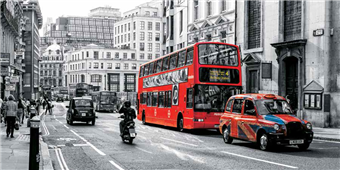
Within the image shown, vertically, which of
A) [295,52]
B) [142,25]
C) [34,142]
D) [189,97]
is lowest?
Answer: [34,142]

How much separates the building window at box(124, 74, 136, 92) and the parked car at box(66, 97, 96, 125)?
87.9m

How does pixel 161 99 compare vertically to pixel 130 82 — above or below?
below

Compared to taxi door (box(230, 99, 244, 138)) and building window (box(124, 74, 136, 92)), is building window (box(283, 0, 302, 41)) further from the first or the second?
building window (box(124, 74, 136, 92))

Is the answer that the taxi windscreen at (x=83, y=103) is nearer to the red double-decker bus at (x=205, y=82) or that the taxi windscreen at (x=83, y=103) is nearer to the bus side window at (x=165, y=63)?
the bus side window at (x=165, y=63)

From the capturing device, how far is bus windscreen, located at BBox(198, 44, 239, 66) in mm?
21219

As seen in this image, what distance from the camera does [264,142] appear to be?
557 inches

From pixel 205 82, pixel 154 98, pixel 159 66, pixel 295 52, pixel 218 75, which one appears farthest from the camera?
pixel 295 52

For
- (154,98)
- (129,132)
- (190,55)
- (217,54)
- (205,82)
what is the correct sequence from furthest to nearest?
1. (154,98)
2. (190,55)
3. (217,54)
4. (205,82)
5. (129,132)

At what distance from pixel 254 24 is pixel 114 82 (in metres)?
84.9

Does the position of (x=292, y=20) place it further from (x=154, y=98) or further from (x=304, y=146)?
(x=304, y=146)

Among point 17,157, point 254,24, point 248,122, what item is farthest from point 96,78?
point 17,157

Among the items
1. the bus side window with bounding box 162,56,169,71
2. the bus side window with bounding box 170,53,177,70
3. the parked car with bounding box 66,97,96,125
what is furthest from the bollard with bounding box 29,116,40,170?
the parked car with bounding box 66,97,96,125

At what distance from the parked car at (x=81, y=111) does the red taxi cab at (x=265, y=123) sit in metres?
14.0

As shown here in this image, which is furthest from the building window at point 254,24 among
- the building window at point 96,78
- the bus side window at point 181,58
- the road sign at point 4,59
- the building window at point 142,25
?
the building window at point 96,78
